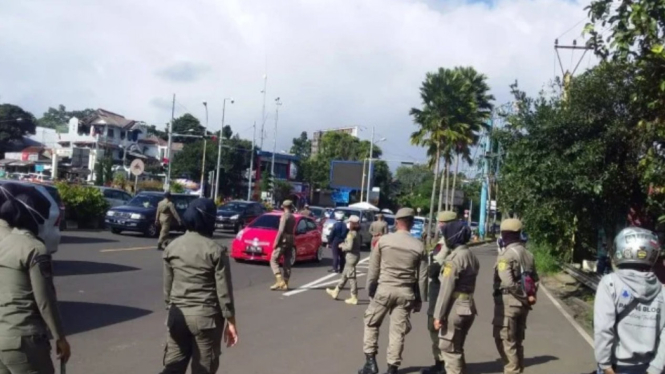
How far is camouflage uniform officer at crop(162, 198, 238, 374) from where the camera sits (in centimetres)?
577

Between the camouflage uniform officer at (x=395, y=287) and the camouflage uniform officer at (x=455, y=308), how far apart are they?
1.55ft

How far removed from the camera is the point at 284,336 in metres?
10.7

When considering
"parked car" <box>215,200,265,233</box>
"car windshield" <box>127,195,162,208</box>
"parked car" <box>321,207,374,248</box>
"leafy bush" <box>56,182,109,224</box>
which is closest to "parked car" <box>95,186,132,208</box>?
"leafy bush" <box>56,182,109,224</box>

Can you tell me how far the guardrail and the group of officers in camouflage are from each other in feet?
33.3

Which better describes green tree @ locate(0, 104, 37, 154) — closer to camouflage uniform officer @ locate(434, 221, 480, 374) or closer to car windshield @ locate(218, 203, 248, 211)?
car windshield @ locate(218, 203, 248, 211)

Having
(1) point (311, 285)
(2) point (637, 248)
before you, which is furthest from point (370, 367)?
(1) point (311, 285)

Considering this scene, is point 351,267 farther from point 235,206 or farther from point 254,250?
point 235,206

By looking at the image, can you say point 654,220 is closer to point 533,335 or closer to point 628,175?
point 628,175

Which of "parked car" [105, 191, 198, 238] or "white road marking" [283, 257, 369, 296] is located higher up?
"parked car" [105, 191, 198, 238]

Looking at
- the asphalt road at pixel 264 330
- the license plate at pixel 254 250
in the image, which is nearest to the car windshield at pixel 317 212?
the license plate at pixel 254 250

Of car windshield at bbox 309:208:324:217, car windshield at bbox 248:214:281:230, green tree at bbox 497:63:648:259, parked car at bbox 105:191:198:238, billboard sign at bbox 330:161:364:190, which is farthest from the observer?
billboard sign at bbox 330:161:364:190

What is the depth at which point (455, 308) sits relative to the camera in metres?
7.97

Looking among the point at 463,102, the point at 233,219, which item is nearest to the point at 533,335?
the point at 233,219

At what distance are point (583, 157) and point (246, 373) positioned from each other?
10.7 meters
